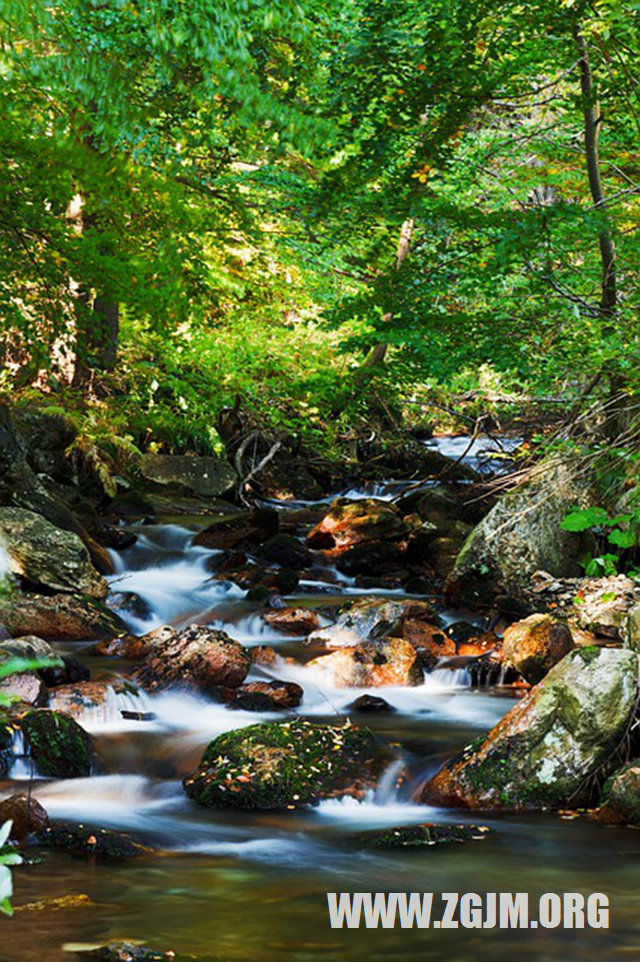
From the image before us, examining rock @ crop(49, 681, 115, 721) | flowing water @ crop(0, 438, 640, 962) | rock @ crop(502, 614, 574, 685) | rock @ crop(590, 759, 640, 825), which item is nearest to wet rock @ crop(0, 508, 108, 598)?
flowing water @ crop(0, 438, 640, 962)

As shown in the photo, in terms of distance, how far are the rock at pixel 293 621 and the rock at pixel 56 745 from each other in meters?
3.85

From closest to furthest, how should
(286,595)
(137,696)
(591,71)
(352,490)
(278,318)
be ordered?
(137,696)
(591,71)
(286,595)
(278,318)
(352,490)

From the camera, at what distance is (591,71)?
937cm

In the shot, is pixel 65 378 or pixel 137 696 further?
pixel 65 378

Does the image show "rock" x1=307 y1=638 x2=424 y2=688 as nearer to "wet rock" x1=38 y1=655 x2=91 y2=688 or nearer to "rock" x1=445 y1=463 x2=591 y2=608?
"wet rock" x1=38 y1=655 x2=91 y2=688

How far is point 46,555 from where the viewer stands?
10438mm

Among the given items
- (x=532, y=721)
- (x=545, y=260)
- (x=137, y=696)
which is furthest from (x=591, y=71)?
(x=137, y=696)

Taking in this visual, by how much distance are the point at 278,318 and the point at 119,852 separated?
12.5 meters

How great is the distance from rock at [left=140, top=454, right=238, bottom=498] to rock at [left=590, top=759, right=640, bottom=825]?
11814mm

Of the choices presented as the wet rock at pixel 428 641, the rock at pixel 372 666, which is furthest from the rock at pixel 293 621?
the rock at pixel 372 666

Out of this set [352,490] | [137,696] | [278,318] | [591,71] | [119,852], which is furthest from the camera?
[352,490]

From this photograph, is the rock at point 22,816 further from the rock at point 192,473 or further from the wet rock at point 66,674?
the rock at point 192,473

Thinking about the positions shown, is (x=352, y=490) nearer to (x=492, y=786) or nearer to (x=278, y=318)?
(x=278, y=318)

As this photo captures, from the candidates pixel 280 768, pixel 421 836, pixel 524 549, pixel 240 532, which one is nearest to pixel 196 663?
pixel 280 768
